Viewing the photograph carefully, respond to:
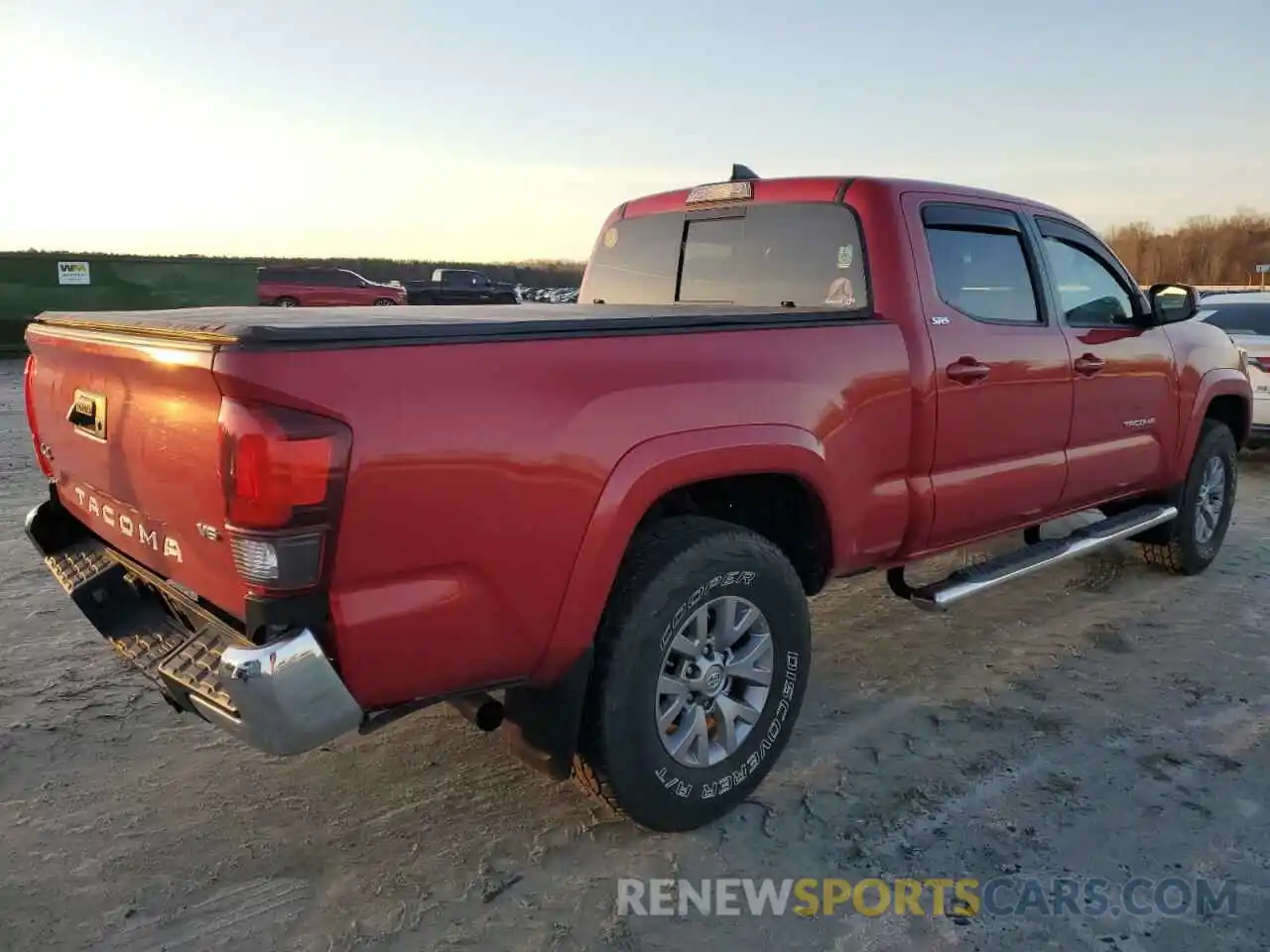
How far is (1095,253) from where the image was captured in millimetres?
4812

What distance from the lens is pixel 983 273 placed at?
4.08 m

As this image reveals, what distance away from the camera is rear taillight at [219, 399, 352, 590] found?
209 centimetres

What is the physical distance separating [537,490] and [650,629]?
586 millimetres

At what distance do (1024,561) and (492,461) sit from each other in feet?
9.11

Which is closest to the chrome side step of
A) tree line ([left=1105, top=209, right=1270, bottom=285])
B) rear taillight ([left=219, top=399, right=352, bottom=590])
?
rear taillight ([left=219, top=399, right=352, bottom=590])

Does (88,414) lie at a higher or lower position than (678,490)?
higher

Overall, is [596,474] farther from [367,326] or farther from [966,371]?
[966,371]

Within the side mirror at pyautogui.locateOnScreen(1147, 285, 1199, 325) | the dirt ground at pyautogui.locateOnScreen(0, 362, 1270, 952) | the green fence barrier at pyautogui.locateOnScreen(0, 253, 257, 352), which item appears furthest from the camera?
the green fence barrier at pyautogui.locateOnScreen(0, 253, 257, 352)

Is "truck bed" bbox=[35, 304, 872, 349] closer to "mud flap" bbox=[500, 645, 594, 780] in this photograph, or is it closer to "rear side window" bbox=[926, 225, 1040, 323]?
"rear side window" bbox=[926, 225, 1040, 323]

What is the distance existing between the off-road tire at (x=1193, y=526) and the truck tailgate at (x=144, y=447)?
16.0ft

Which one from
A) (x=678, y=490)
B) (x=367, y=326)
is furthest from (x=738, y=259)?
(x=367, y=326)

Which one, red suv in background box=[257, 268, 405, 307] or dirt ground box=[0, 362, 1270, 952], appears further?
red suv in background box=[257, 268, 405, 307]

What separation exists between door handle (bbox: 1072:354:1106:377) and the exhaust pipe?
3.06 meters

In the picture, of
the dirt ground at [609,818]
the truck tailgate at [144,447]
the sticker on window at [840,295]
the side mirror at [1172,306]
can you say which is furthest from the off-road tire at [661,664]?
the side mirror at [1172,306]
